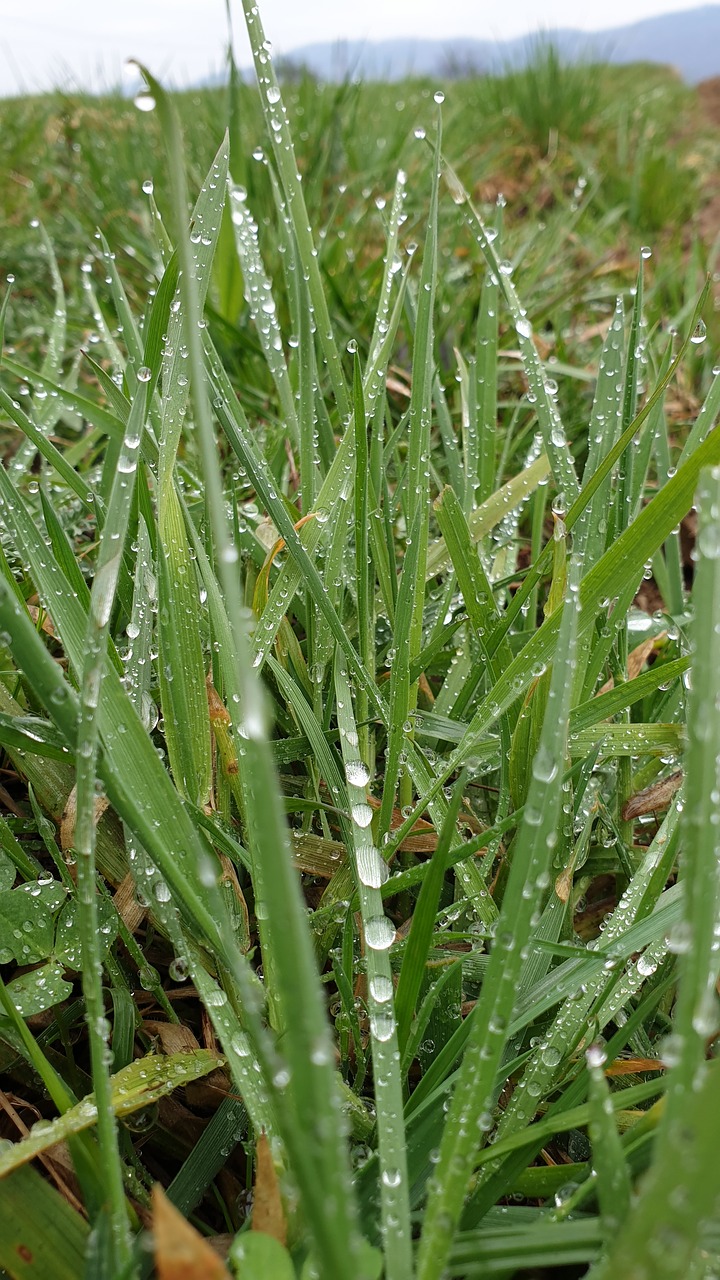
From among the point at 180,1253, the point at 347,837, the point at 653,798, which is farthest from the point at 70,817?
the point at 653,798

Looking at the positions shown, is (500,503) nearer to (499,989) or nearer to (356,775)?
(356,775)

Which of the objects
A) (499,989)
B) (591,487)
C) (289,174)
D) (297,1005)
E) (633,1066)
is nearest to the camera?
(297,1005)

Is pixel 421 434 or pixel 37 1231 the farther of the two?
pixel 421 434

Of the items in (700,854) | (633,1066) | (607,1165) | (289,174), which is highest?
(289,174)

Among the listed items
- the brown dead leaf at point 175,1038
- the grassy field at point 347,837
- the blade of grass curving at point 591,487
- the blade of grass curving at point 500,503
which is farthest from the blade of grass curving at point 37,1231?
the blade of grass curving at point 500,503

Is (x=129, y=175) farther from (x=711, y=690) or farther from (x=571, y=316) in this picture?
(x=711, y=690)

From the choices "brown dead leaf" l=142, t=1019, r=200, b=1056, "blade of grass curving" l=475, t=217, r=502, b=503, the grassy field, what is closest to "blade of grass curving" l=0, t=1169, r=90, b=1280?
the grassy field

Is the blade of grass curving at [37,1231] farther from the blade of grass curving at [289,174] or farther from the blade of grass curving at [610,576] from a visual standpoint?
the blade of grass curving at [289,174]
